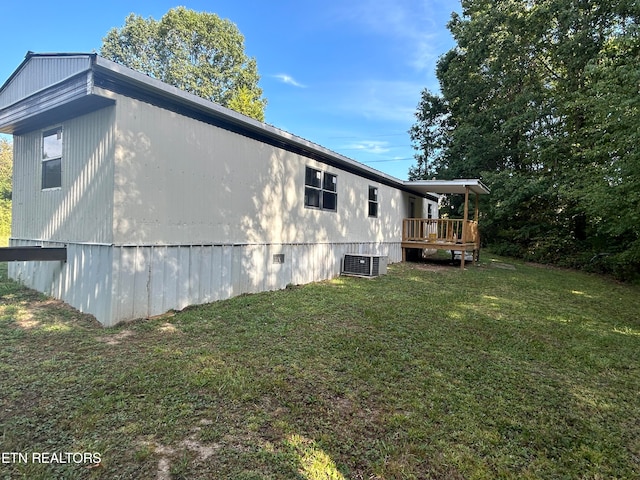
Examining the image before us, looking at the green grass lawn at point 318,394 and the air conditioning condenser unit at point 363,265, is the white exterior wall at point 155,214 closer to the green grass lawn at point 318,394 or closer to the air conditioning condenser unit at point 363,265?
the green grass lawn at point 318,394

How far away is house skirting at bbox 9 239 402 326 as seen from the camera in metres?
4.31

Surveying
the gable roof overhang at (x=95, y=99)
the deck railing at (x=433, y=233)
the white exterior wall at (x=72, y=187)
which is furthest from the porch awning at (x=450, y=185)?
the white exterior wall at (x=72, y=187)

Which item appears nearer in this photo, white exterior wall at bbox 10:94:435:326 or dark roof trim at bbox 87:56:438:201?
dark roof trim at bbox 87:56:438:201

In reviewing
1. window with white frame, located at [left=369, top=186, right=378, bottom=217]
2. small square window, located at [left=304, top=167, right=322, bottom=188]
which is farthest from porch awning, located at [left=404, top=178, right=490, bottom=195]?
small square window, located at [left=304, top=167, right=322, bottom=188]

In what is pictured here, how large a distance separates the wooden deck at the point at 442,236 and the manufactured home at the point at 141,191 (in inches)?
230

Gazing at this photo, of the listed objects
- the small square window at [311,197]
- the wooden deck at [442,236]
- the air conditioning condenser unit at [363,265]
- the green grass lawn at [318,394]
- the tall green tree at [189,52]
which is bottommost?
the green grass lawn at [318,394]

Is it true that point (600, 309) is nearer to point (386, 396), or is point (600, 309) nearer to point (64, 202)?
point (386, 396)

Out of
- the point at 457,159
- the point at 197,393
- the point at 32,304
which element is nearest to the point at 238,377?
the point at 197,393

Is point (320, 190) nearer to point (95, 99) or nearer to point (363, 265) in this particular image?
point (363, 265)

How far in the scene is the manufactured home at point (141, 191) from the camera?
14.1 ft

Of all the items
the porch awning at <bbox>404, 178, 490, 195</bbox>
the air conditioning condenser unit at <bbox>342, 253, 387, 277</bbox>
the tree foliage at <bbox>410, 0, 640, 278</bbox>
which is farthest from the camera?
the porch awning at <bbox>404, 178, 490, 195</bbox>

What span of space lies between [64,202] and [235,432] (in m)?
4.79

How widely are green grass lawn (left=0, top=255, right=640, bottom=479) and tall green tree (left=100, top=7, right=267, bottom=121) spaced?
74.4ft

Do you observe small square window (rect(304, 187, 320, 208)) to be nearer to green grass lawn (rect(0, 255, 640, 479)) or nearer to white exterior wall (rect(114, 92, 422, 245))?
white exterior wall (rect(114, 92, 422, 245))
